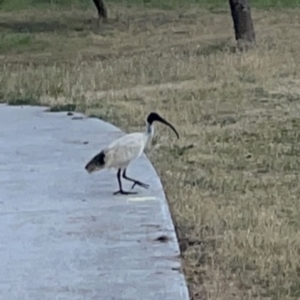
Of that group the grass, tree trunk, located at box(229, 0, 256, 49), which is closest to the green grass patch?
the grass

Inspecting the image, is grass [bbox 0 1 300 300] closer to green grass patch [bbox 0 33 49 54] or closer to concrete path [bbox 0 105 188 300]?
green grass patch [bbox 0 33 49 54]

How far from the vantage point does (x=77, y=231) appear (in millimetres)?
6602

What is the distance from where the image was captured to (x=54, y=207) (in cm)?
726

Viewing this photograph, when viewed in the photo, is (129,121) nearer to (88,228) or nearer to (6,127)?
(6,127)

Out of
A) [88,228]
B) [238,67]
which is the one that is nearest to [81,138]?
[88,228]

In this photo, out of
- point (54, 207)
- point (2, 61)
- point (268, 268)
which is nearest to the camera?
point (268, 268)

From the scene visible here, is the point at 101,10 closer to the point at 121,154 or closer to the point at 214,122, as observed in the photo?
the point at 214,122

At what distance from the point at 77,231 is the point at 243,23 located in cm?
1508

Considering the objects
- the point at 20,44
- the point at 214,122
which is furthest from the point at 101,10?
the point at 214,122

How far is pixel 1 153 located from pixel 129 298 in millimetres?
4322

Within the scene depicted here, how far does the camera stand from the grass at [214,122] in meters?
6.15

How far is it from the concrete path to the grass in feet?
0.63

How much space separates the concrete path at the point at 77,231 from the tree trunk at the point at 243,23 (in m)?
11.5

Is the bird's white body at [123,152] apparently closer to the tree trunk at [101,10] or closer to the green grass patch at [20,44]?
the green grass patch at [20,44]
